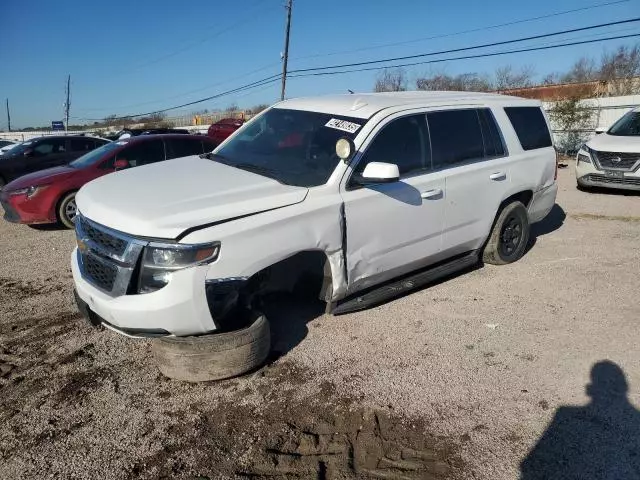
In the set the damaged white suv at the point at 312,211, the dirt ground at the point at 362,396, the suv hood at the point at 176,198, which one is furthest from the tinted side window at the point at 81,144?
the suv hood at the point at 176,198

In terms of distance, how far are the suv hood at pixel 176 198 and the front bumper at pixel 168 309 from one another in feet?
1.00

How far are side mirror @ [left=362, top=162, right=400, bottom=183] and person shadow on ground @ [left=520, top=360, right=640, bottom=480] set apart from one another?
6.28ft

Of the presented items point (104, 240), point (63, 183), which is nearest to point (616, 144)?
point (104, 240)

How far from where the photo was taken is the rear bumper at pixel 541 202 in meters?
5.90

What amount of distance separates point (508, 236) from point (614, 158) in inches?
233

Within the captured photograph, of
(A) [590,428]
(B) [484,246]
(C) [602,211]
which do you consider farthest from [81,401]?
(C) [602,211]

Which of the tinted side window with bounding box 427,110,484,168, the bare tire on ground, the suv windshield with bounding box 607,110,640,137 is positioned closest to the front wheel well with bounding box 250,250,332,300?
the bare tire on ground

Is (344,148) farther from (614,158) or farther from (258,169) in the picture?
(614,158)

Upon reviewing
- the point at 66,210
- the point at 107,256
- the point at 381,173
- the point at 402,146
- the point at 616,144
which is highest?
the point at 402,146

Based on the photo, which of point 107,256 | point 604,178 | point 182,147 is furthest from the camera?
point 604,178

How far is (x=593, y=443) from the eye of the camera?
2.83 metres

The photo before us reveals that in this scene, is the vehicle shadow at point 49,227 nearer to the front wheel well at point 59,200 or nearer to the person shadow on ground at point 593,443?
the front wheel well at point 59,200

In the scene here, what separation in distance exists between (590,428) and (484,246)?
2.85 metres

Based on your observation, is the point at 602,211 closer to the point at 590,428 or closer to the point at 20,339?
the point at 590,428
